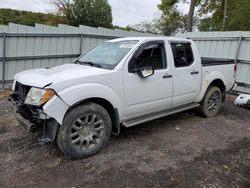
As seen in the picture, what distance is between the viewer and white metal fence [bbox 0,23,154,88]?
7.74 m

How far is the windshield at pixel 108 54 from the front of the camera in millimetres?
4066

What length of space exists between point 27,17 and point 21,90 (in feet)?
89.4

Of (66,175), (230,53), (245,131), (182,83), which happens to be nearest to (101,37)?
(230,53)

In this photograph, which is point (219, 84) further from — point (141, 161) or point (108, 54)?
point (141, 161)

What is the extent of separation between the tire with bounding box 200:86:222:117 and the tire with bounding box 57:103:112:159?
2792 millimetres

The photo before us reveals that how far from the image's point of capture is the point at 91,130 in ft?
12.1

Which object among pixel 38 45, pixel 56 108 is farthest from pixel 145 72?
pixel 38 45

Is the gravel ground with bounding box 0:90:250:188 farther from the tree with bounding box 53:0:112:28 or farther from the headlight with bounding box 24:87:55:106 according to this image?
the tree with bounding box 53:0:112:28

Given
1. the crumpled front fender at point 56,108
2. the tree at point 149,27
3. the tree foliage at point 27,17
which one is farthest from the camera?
the tree at point 149,27

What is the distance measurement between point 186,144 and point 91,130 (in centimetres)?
174

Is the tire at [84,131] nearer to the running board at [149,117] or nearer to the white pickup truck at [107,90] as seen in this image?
the white pickup truck at [107,90]

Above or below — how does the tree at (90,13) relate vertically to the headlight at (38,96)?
above

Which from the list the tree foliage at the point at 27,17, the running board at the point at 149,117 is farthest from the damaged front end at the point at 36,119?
the tree foliage at the point at 27,17

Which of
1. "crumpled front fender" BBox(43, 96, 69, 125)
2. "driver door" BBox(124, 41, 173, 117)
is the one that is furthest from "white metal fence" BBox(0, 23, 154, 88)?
"crumpled front fender" BBox(43, 96, 69, 125)
